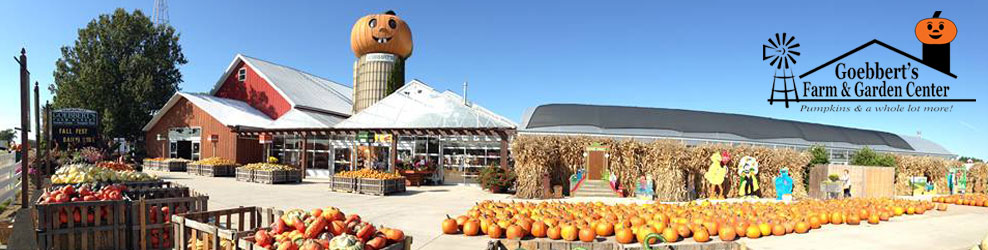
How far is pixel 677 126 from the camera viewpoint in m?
26.5

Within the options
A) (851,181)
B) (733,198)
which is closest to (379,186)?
(733,198)

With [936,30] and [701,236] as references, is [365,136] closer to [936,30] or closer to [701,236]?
[701,236]

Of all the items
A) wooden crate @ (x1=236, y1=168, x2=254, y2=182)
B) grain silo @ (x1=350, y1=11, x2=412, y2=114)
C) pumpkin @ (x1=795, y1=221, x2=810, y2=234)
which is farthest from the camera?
grain silo @ (x1=350, y1=11, x2=412, y2=114)

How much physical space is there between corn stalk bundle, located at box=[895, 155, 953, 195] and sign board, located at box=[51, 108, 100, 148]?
105ft

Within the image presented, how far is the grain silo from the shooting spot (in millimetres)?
30875

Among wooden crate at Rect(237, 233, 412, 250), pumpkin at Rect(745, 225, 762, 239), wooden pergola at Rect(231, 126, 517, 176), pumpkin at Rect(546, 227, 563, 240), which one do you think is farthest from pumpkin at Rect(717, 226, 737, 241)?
wooden pergola at Rect(231, 126, 517, 176)

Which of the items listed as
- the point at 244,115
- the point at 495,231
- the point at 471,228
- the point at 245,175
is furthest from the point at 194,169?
the point at 495,231

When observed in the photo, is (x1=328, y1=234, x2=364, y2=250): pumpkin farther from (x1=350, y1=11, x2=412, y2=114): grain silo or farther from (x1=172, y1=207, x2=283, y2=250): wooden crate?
(x1=350, y1=11, x2=412, y2=114): grain silo

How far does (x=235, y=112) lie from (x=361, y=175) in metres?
17.6

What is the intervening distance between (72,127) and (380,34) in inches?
630

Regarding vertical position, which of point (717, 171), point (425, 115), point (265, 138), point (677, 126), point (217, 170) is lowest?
point (217, 170)

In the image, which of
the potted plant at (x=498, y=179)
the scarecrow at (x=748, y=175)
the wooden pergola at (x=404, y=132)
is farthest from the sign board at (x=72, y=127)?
the scarecrow at (x=748, y=175)

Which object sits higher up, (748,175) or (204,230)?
(204,230)

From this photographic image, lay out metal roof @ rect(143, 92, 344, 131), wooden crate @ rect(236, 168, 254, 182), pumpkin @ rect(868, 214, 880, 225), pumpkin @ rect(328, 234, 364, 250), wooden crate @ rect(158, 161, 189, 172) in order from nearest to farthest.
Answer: pumpkin @ rect(328, 234, 364, 250), pumpkin @ rect(868, 214, 880, 225), wooden crate @ rect(236, 168, 254, 182), metal roof @ rect(143, 92, 344, 131), wooden crate @ rect(158, 161, 189, 172)
